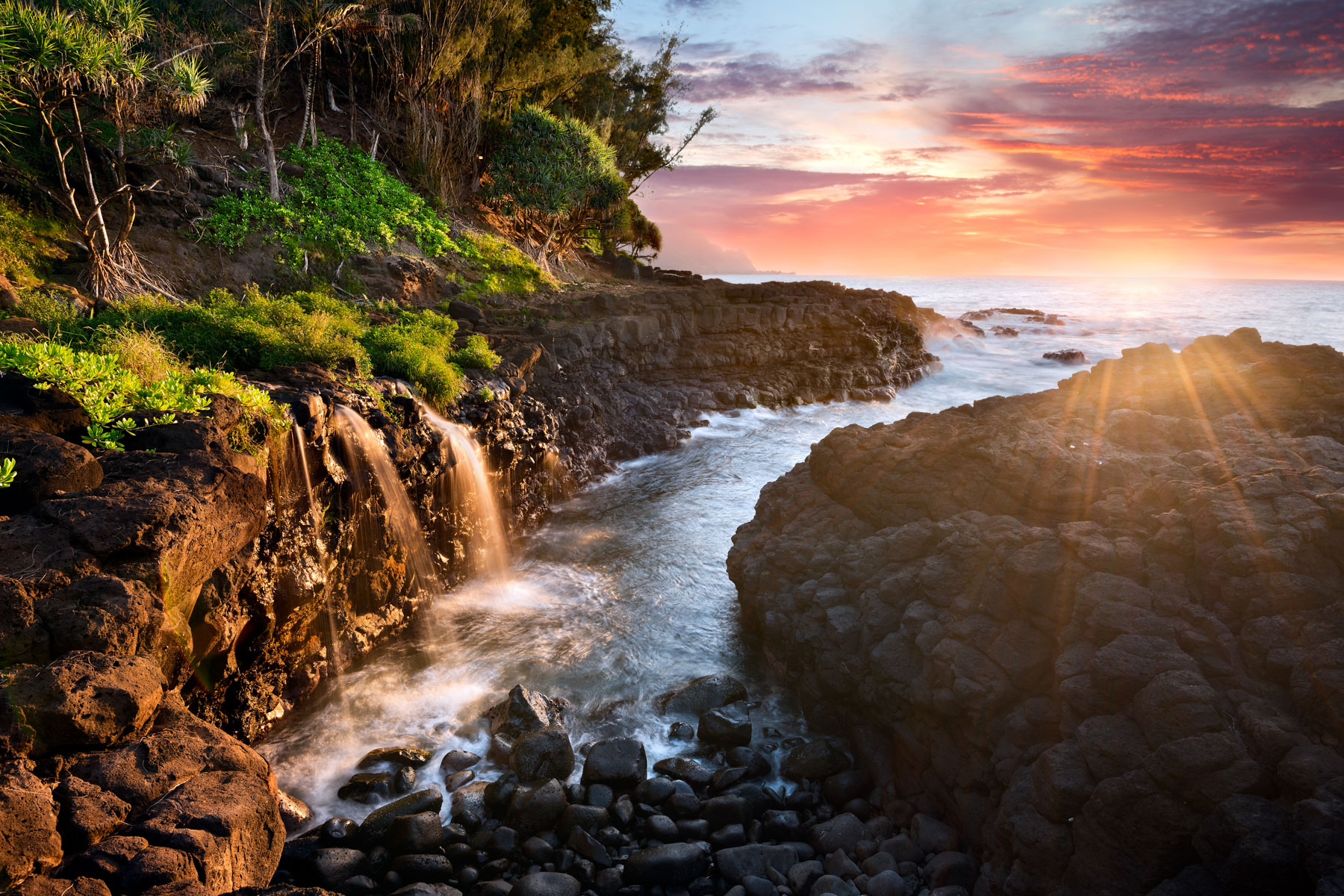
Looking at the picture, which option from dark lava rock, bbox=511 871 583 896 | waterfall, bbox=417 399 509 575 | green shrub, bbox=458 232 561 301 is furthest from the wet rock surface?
green shrub, bbox=458 232 561 301

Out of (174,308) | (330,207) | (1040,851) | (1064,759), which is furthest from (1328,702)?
(330,207)

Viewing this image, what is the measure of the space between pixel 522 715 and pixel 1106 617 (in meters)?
6.75

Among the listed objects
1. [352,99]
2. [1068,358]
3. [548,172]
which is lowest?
[1068,358]

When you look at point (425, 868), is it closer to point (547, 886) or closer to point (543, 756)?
point (547, 886)

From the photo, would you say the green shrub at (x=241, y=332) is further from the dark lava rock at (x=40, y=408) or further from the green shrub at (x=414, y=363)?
the dark lava rock at (x=40, y=408)

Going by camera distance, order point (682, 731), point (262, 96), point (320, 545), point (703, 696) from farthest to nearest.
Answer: point (262, 96) → point (320, 545) → point (703, 696) → point (682, 731)

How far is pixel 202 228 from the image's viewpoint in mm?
19016

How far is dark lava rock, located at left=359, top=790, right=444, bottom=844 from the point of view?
21.6ft

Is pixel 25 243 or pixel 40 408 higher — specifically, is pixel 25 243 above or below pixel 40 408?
above

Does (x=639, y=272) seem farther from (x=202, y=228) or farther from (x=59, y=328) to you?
(x=59, y=328)

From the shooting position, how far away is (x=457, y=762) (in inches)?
308

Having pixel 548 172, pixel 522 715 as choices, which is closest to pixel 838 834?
pixel 522 715

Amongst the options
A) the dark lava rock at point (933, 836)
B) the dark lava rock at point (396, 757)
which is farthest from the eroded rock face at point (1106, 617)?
the dark lava rock at point (396, 757)

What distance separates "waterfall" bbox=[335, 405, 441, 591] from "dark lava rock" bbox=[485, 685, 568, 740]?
157 inches
